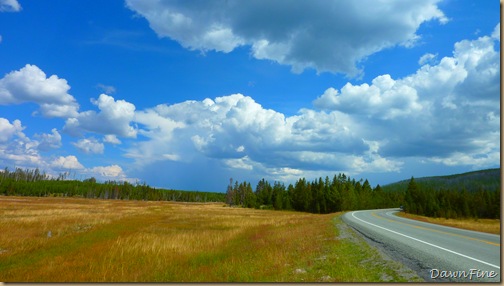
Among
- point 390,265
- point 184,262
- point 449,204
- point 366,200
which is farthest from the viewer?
point 366,200

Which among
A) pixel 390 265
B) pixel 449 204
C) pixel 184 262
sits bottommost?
pixel 184 262

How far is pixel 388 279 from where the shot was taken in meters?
9.30

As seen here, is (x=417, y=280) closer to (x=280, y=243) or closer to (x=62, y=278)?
(x=280, y=243)

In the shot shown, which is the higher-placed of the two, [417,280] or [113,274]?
[417,280]

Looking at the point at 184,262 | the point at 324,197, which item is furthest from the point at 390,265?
the point at 324,197

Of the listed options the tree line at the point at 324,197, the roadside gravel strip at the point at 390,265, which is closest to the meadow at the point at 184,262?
the roadside gravel strip at the point at 390,265

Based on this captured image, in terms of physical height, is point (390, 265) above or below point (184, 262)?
above

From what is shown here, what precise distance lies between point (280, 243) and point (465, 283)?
11.8m

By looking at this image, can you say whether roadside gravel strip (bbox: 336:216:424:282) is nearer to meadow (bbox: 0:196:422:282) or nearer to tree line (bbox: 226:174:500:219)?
meadow (bbox: 0:196:422:282)

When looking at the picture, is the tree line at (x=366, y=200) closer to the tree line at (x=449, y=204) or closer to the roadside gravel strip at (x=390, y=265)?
the tree line at (x=449, y=204)

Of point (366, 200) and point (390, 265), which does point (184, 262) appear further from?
point (366, 200)

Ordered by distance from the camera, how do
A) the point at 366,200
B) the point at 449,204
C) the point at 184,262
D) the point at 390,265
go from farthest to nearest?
the point at 366,200 → the point at 449,204 → the point at 184,262 → the point at 390,265

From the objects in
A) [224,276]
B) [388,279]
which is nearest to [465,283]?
[388,279]

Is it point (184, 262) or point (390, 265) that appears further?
point (184, 262)
